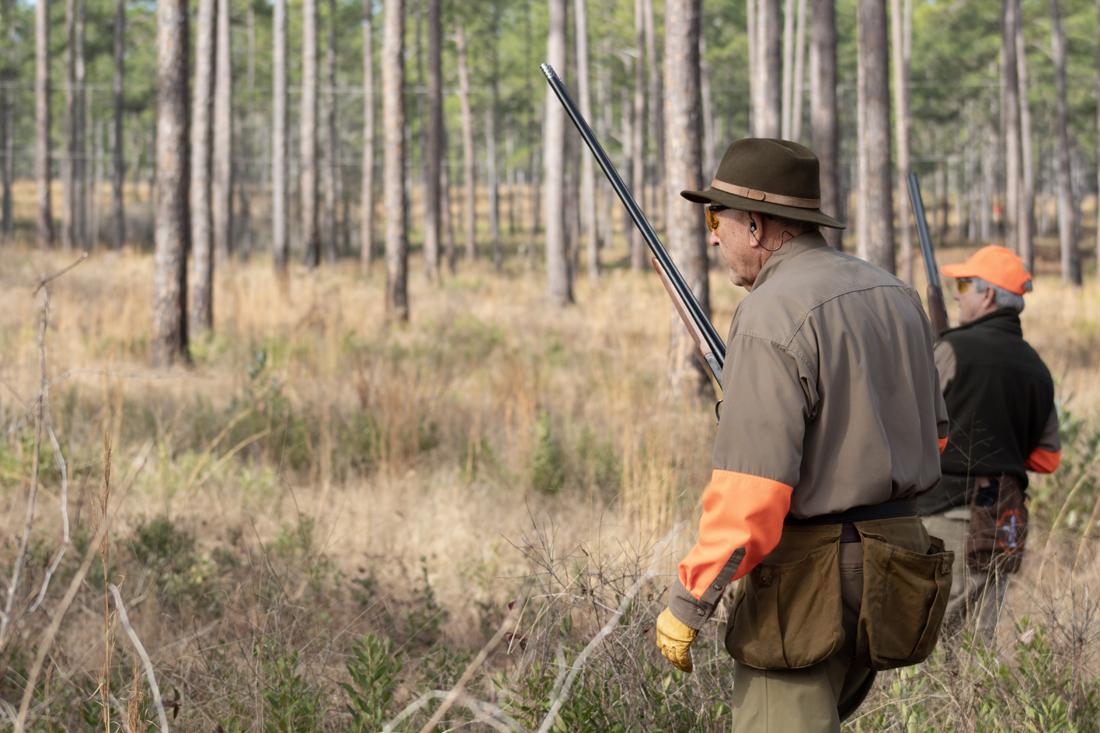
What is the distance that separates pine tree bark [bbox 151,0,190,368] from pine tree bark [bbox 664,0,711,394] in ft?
16.5

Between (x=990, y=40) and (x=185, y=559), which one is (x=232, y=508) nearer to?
(x=185, y=559)

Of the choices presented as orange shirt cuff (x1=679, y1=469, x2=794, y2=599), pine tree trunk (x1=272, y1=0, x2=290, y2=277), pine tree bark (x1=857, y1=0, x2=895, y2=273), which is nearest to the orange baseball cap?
orange shirt cuff (x1=679, y1=469, x2=794, y2=599)

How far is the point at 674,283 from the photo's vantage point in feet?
9.00

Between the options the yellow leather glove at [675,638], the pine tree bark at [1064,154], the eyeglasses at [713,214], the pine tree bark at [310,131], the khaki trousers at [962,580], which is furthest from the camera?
the pine tree bark at [1064,154]

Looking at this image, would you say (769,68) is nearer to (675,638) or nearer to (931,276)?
(931,276)

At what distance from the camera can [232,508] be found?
5.16 meters

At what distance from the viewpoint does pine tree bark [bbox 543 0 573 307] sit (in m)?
16.7

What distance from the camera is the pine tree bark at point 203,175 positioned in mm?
11211

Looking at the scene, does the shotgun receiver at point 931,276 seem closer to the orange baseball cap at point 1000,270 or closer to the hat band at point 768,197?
the orange baseball cap at point 1000,270

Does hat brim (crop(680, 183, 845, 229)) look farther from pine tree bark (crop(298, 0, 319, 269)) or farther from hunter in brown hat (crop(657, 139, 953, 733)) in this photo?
pine tree bark (crop(298, 0, 319, 269))

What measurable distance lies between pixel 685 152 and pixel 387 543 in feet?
17.1

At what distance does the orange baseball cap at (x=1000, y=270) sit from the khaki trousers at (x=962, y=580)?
1.00 meters

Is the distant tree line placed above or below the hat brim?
above

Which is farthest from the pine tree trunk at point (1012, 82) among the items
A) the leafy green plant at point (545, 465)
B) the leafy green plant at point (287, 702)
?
the leafy green plant at point (287, 702)
